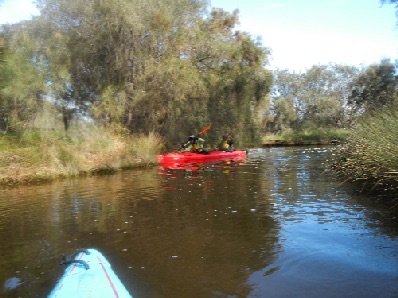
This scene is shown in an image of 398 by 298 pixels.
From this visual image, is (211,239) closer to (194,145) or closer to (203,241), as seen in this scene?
(203,241)

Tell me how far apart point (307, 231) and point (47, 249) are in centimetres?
420

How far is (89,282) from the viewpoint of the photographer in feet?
12.0

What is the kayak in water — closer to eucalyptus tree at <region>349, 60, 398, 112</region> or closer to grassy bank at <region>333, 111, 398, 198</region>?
grassy bank at <region>333, 111, 398, 198</region>

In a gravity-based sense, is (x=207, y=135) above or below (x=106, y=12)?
below

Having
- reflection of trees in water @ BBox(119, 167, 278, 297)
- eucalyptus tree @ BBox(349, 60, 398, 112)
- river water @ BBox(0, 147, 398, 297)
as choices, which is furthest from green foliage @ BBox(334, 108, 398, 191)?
eucalyptus tree @ BBox(349, 60, 398, 112)

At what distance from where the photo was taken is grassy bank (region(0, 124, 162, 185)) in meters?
12.4

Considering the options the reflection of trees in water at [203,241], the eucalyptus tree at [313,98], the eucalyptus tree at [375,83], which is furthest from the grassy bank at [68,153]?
the eucalyptus tree at [313,98]

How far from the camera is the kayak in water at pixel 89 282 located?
3.44 meters

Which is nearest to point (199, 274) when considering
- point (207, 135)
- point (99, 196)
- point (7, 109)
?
point (99, 196)

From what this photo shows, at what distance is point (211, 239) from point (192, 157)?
1184cm

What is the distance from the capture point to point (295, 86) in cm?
6069

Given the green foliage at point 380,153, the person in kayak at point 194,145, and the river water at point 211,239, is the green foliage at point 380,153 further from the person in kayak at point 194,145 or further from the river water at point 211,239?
the person in kayak at point 194,145

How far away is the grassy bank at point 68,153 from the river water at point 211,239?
74.9 inches

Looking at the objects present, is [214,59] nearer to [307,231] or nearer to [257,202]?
[257,202]
